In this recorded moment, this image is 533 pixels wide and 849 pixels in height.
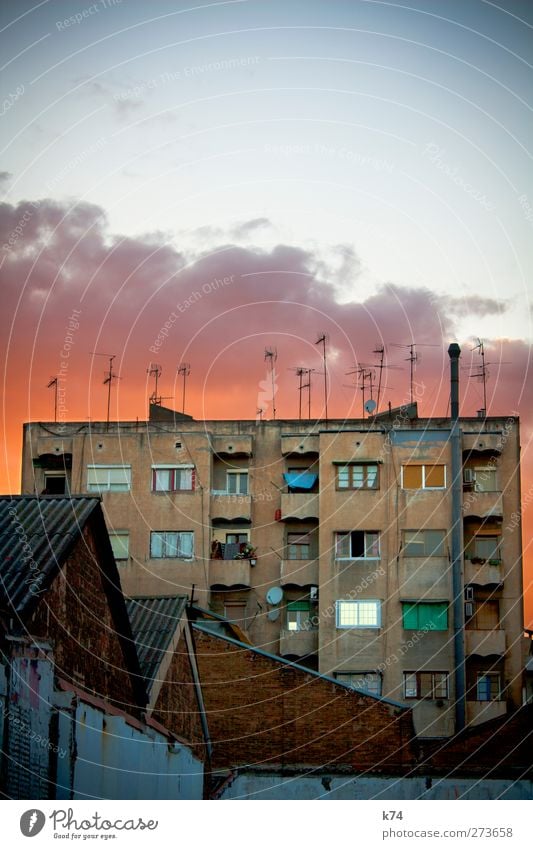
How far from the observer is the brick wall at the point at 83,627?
1930cm

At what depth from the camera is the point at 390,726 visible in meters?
39.4

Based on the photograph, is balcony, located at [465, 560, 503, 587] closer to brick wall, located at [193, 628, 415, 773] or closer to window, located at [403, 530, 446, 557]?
window, located at [403, 530, 446, 557]

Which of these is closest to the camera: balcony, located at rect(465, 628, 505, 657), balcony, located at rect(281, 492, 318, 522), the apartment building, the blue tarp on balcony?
the apartment building

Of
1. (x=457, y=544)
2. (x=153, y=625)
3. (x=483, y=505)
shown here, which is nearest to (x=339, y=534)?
(x=457, y=544)

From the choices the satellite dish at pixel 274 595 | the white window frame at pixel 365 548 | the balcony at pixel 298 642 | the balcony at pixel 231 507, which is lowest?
the balcony at pixel 298 642

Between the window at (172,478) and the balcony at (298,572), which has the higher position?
the window at (172,478)

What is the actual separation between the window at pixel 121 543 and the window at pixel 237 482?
15.2 feet

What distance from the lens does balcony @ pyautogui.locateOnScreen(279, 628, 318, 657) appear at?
167ft

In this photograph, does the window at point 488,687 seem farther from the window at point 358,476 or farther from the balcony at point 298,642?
A: the window at point 358,476

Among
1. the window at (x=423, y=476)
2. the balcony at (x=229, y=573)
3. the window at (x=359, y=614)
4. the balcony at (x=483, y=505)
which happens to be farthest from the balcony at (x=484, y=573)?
the balcony at (x=229, y=573)

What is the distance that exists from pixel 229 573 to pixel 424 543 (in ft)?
25.0

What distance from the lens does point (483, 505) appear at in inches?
2042

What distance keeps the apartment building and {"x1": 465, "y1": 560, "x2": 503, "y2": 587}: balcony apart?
54mm

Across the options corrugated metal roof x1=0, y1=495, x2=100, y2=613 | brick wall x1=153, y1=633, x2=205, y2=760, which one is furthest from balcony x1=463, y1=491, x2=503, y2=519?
corrugated metal roof x1=0, y1=495, x2=100, y2=613
